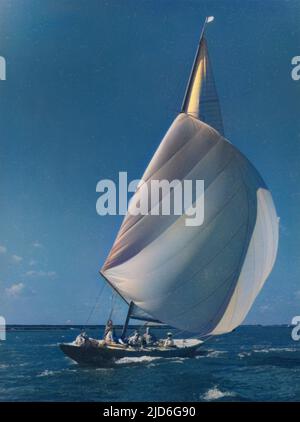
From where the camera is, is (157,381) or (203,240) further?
(203,240)

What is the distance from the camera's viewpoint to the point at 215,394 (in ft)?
57.7

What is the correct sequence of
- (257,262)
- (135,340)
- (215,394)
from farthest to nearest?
1. (135,340)
2. (257,262)
3. (215,394)

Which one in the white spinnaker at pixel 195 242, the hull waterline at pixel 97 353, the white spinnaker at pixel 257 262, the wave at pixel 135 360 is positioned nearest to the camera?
the white spinnaker at pixel 257 262

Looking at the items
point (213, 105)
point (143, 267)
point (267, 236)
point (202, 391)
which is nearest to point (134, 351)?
point (143, 267)

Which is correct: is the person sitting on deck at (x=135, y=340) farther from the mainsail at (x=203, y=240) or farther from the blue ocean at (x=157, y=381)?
the mainsail at (x=203, y=240)

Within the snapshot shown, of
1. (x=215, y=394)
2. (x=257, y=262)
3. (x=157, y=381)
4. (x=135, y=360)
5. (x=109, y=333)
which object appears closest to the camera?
(x=215, y=394)

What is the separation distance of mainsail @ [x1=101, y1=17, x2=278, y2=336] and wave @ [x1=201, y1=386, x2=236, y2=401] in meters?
3.44

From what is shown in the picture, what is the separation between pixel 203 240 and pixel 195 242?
0.30 m

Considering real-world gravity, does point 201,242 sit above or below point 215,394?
above

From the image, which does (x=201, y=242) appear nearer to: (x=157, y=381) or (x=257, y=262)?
(x=257, y=262)

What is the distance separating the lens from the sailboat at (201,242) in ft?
68.8

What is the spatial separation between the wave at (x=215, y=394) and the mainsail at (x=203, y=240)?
344 centimetres

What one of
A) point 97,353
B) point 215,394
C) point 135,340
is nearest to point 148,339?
point 135,340

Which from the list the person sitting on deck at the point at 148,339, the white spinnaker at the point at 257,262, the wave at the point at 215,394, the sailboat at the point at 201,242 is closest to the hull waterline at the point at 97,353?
the sailboat at the point at 201,242
